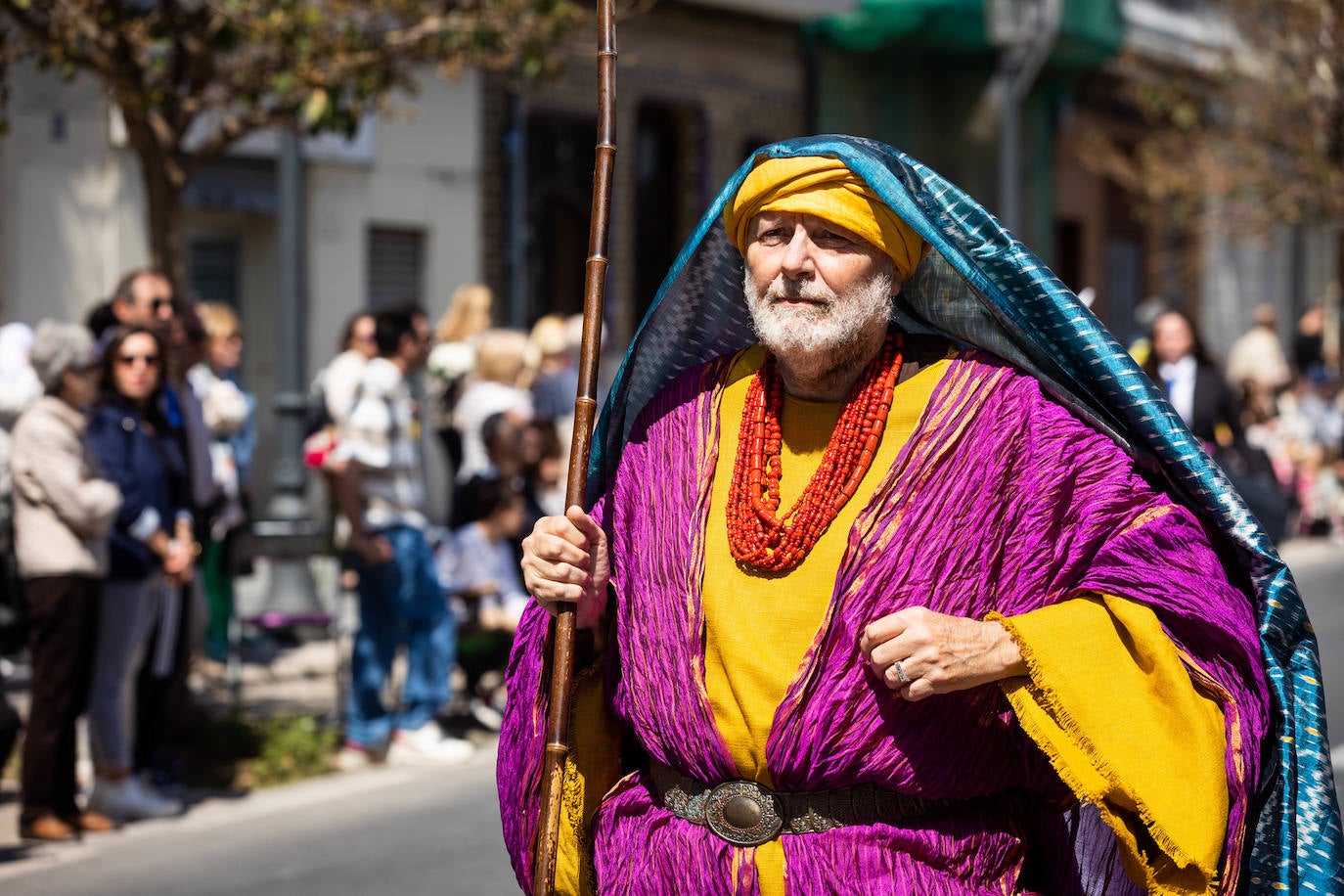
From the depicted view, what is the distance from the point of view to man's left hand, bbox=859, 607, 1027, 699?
2.82 m

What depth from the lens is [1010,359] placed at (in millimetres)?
3146

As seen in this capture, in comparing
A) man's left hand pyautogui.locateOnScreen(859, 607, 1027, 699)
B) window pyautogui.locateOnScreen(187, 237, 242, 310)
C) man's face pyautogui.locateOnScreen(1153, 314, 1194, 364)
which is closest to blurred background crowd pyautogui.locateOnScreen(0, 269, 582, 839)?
man's face pyautogui.locateOnScreen(1153, 314, 1194, 364)

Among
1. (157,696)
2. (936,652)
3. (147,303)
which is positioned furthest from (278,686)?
(936,652)

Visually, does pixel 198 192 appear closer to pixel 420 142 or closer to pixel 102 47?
pixel 420 142

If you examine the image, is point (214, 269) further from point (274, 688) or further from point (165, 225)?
point (165, 225)

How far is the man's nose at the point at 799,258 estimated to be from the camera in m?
3.15

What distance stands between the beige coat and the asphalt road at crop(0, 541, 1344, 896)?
3.30 ft

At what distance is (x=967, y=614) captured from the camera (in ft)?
9.76

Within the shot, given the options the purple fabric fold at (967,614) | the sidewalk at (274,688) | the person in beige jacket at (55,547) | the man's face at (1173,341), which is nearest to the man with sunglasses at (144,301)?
the person in beige jacket at (55,547)

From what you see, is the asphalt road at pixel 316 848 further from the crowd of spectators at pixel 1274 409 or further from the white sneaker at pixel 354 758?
the crowd of spectators at pixel 1274 409

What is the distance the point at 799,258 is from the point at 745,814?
0.88 metres

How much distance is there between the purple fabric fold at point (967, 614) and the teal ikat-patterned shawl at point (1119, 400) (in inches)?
1.8

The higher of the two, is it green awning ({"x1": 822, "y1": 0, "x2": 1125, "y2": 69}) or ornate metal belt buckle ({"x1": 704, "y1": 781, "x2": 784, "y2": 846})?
green awning ({"x1": 822, "y1": 0, "x2": 1125, "y2": 69})

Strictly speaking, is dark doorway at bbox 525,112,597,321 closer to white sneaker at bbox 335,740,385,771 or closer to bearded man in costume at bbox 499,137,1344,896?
white sneaker at bbox 335,740,385,771
